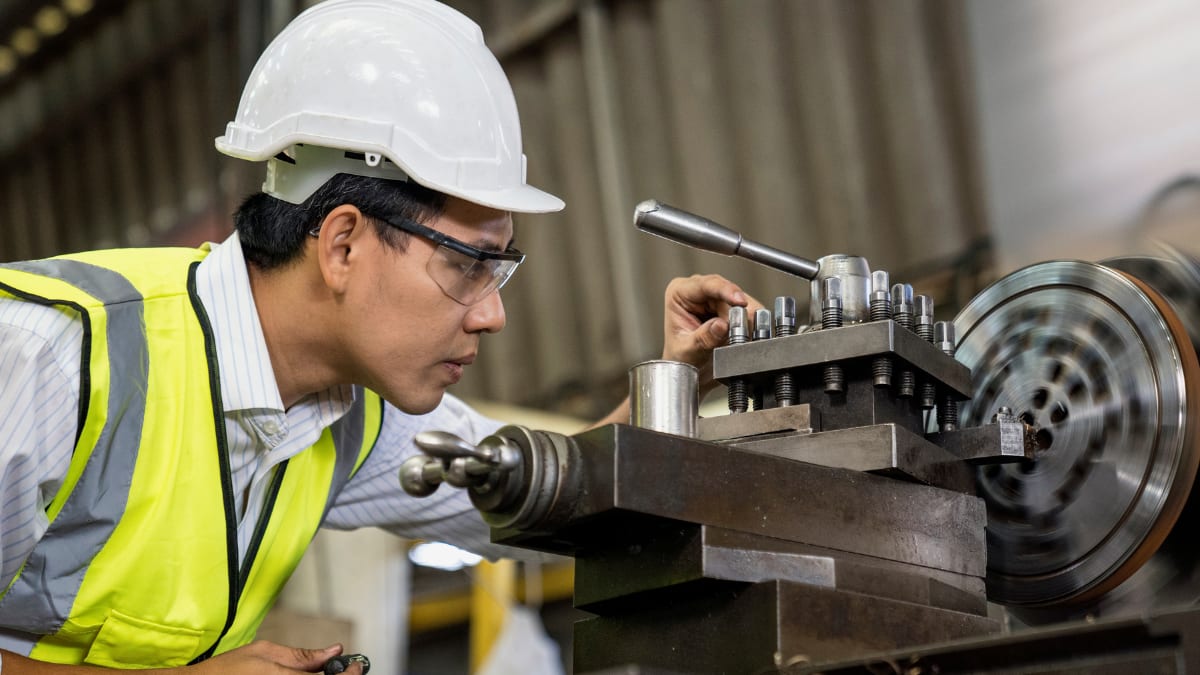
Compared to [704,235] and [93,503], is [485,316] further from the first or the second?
[93,503]

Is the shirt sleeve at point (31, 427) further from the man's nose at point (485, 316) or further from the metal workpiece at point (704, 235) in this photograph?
the metal workpiece at point (704, 235)

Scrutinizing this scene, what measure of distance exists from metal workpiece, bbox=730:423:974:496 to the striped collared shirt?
0.56 m

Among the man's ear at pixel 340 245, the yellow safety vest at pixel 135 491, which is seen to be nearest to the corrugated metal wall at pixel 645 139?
the man's ear at pixel 340 245

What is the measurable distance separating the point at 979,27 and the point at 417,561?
249cm

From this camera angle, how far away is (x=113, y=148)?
19.9 ft

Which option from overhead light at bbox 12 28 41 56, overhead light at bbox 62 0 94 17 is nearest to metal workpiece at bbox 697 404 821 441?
overhead light at bbox 62 0 94 17

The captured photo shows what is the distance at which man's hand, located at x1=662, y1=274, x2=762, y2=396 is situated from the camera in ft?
5.11

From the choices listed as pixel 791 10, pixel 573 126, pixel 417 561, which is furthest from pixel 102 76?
pixel 791 10

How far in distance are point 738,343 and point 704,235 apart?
13cm

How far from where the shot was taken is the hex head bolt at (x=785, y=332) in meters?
1.30

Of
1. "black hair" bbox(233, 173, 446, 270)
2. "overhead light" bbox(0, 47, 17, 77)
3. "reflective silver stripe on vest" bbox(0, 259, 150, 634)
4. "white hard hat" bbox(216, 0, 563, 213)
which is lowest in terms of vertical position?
"reflective silver stripe on vest" bbox(0, 259, 150, 634)

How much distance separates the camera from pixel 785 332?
134cm

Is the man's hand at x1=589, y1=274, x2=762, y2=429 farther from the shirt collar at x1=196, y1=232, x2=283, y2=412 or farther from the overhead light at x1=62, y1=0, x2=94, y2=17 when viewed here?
the overhead light at x1=62, y1=0, x2=94, y2=17

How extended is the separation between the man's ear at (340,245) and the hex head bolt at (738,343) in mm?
434
